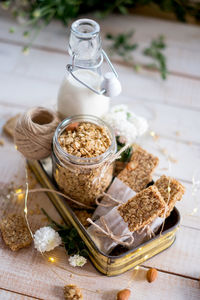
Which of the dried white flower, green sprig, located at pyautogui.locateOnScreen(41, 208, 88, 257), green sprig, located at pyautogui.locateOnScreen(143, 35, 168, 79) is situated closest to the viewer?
green sprig, located at pyautogui.locateOnScreen(41, 208, 88, 257)

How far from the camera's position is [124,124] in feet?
3.87

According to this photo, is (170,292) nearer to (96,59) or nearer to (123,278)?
(123,278)

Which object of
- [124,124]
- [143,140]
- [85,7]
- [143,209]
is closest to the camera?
[143,209]

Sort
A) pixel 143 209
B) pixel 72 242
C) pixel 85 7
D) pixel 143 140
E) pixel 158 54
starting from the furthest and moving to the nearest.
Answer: pixel 85 7 → pixel 158 54 → pixel 143 140 → pixel 72 242 → pixel 143 209

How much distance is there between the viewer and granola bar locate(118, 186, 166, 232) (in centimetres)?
96

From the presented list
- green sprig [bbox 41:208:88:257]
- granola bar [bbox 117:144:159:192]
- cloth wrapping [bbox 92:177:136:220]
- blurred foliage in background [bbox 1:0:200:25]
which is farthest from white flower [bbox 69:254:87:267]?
blurred foliage in background [bbox 1:0:200:25]

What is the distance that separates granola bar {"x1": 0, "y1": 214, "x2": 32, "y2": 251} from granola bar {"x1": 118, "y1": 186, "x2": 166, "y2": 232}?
30cm

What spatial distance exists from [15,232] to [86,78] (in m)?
0.49

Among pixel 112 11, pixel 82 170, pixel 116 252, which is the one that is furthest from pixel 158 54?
pixel 116 252

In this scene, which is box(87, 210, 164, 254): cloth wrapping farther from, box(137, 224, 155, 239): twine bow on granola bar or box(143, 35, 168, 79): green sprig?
box(143, 35, 168, 79): green sprig

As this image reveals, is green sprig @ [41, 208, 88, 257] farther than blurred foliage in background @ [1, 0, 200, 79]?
No

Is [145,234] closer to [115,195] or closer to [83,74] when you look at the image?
[115,195]

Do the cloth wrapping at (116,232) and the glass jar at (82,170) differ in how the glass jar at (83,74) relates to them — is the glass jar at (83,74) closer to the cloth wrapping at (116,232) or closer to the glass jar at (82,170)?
the glass jar at (82,170)

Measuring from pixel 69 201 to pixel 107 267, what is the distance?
221 mm
